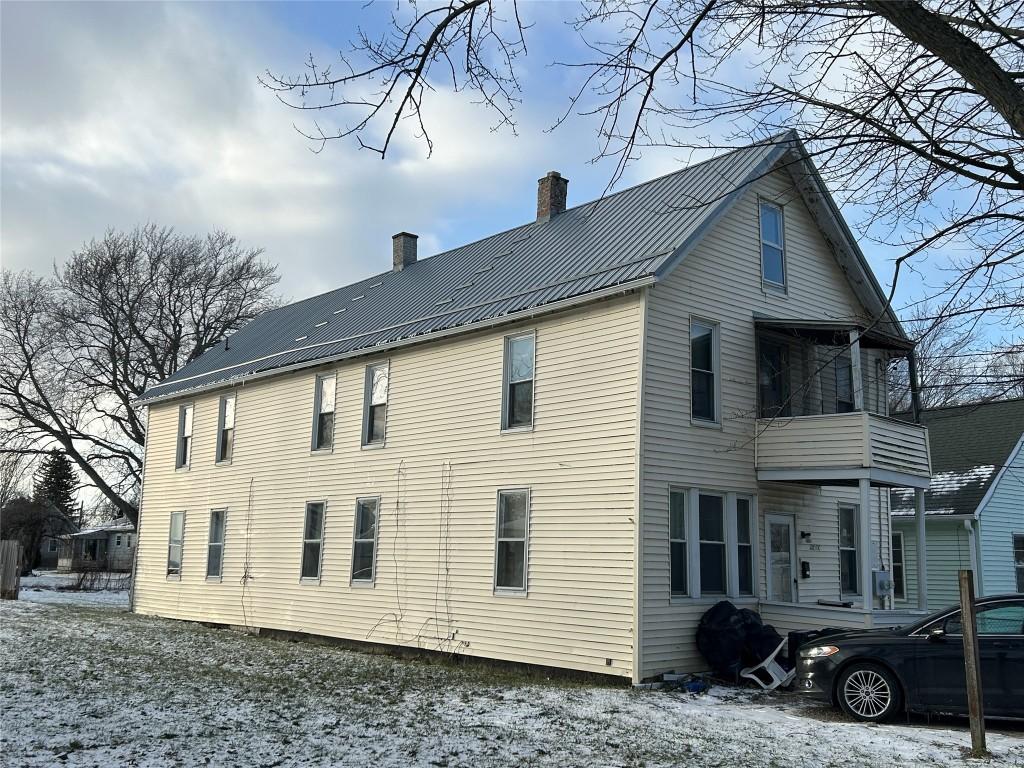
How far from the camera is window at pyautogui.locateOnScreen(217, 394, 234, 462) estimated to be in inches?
934

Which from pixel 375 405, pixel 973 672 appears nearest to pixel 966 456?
pixel 375 405

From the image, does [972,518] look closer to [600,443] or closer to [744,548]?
[744,548]

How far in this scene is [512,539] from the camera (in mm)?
15766

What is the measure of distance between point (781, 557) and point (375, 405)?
8327 mm

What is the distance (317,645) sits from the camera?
19.2 m

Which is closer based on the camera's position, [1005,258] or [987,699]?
[1005,258]

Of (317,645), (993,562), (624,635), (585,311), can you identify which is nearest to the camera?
(624,635)

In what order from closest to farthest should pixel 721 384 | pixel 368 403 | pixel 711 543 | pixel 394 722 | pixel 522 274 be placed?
pixel 394 722, pixel 711 543, pixel 721 384, pixel 522 274, pixel 368 403

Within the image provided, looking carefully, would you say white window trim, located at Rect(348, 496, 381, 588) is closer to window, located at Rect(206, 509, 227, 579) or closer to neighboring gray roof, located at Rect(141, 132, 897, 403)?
neighboring gray roof, located at Rect(141, 132, 897, 403)

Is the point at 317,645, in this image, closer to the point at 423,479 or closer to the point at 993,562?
the point at 423,479

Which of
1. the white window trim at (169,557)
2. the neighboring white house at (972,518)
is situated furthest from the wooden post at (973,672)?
the white window trim at (169,557)

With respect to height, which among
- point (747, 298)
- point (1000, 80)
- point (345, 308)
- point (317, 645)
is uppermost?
point (345, 308)

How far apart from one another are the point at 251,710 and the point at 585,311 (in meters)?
7.89

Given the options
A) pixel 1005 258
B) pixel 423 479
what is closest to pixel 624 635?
pixel 423 479
